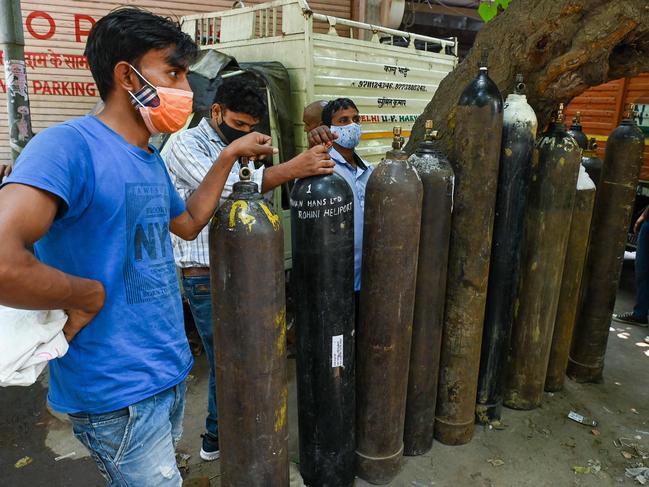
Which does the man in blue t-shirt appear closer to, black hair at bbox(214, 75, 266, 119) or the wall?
black hair at bbox(214, 75, 266, 119)

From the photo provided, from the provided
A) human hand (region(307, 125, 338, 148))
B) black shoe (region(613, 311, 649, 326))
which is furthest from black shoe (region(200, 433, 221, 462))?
black shoe (region(613, 311, 649, 326))

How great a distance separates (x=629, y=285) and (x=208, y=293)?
20.0 ft

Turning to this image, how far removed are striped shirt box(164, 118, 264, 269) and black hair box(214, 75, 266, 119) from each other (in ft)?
0.58

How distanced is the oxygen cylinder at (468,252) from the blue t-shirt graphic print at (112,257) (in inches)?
67.6

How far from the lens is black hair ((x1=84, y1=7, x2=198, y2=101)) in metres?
1.38

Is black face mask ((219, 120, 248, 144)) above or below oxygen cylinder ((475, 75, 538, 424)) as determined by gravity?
above

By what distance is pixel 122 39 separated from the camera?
1.38 metres

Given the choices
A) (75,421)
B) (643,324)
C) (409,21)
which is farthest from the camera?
(409,21)

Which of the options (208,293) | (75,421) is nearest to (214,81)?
(208,293)

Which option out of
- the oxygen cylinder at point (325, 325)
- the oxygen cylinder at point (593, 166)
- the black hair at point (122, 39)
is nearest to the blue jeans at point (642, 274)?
the oxygen cylinder at point (593, 166)

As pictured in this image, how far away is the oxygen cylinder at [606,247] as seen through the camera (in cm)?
349

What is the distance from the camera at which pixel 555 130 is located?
9.66 ft

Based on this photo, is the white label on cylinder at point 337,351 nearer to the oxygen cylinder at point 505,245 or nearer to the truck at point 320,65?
the oxygen cylinder at point 505,245

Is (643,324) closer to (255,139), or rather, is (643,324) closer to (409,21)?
(255,139)
